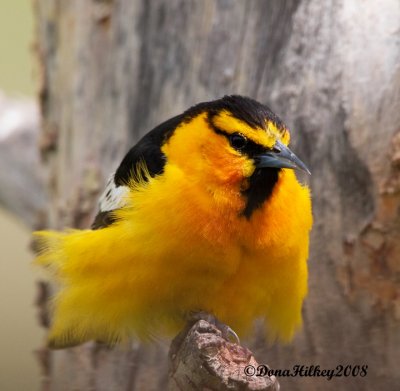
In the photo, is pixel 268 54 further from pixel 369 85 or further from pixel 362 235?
pixel 362 235

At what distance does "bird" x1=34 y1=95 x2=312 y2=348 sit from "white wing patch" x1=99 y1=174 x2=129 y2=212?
13 millimetres

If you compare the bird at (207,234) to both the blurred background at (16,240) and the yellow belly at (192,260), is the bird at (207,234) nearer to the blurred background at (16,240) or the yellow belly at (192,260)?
the yellow belly at (192,260)

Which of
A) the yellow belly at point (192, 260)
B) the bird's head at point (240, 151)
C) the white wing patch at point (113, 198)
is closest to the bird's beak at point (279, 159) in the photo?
the bird's head at point (240, 151)

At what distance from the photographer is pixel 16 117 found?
5.59m

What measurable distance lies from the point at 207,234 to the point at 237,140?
0.36m

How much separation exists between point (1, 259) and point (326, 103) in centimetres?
430

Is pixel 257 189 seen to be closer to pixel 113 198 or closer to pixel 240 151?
pixel 240 151

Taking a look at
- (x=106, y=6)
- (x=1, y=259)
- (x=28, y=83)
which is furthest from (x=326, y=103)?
(x=28, y=83)

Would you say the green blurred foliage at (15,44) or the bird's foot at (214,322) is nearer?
the bird's foot at (214,322)

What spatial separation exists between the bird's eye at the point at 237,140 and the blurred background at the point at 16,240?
1287 millimetres

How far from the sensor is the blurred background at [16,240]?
4.09 m

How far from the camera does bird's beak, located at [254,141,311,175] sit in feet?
8.95

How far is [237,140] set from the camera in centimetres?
285

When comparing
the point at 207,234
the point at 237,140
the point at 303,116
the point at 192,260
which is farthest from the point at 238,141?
the point at 303,116
